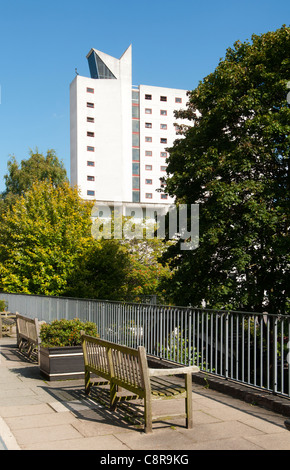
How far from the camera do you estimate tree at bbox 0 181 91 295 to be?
81.7ft

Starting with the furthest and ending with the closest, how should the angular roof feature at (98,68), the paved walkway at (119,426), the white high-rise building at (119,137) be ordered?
1. the angular roof feature at (98,68)
2. the white high-rise building at (119,137)
3. the paved walkway at (119,426)

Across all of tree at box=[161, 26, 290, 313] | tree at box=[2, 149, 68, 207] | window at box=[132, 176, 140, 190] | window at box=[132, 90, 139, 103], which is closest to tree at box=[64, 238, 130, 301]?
tree at box=[161, 26, 290, 313]

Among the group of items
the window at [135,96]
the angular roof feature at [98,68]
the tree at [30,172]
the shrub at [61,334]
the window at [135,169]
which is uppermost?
the angular roof feature at [98,68]

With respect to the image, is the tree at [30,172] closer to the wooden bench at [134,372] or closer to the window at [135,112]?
the window at [135,112]

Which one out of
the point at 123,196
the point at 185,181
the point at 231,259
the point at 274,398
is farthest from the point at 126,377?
the point at 123,196

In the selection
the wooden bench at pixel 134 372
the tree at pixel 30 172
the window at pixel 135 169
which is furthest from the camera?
the window at pixel 135 169

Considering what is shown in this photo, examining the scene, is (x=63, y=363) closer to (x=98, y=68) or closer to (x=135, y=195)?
(x=135, y=195)

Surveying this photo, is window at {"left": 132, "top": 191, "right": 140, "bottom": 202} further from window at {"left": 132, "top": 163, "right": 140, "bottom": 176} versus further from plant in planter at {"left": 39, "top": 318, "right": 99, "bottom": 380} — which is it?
plant in planter at {"left": 39, "top": 318, "right": 99, "bottom": 380}

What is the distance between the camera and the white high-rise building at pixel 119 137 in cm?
8050

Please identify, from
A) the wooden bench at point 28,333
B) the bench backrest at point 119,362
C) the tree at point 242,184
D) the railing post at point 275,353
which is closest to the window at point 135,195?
the tree at point 242,184

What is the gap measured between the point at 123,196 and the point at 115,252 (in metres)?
57.7

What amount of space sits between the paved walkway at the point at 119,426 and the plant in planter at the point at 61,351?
695 millimetres

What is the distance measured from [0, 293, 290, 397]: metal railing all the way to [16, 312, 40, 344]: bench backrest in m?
2.25
